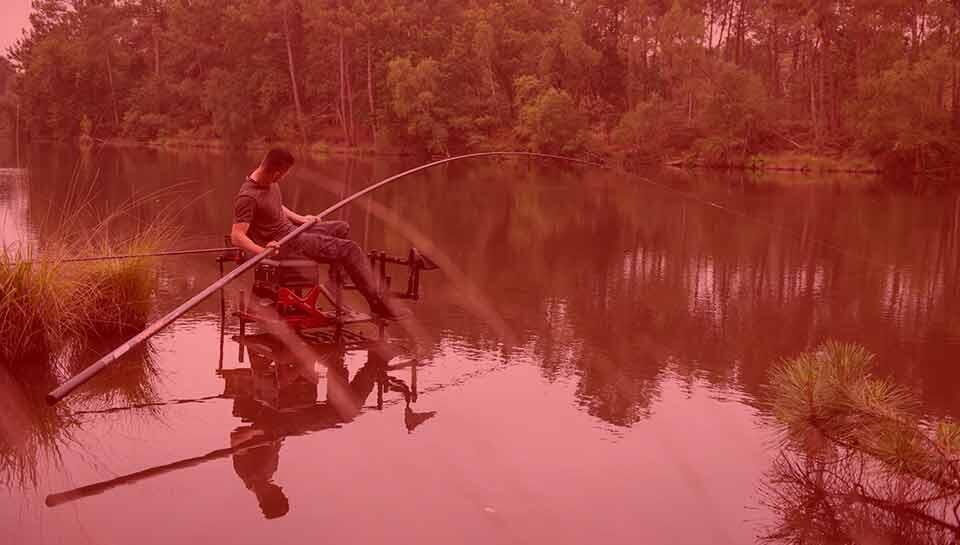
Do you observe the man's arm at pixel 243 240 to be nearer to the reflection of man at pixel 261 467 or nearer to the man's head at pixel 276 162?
the man's head at pixel 276 162

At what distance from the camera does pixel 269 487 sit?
4.60 meters

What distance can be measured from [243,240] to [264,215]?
41 cm

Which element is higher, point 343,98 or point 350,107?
point 343,98

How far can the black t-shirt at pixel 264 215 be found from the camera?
708 cm

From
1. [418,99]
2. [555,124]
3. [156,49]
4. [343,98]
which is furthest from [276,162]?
[156,49]

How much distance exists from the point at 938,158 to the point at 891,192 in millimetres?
13474

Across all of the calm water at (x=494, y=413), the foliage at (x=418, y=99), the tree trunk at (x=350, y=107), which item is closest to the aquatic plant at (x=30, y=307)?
the calm water at (x=494, y=413)

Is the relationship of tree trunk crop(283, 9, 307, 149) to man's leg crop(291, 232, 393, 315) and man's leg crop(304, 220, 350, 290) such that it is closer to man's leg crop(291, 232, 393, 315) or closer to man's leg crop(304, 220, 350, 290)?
man's leg crop(304, 220, 350, 290)

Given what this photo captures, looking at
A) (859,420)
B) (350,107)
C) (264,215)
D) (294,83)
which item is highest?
(294,83)

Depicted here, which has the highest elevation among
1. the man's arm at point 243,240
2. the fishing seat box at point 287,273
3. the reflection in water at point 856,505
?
the man's arm at point 243,240

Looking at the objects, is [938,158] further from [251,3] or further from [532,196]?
[251,3]

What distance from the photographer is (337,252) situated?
7.21 meters

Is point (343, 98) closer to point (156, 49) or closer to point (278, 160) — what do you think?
point (156, 49)

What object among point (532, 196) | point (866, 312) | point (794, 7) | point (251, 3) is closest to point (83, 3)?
point (251, 3)
